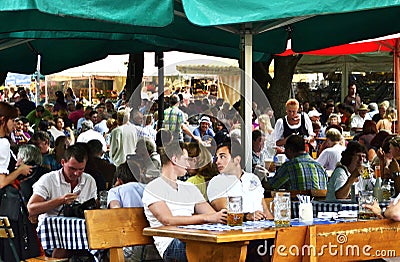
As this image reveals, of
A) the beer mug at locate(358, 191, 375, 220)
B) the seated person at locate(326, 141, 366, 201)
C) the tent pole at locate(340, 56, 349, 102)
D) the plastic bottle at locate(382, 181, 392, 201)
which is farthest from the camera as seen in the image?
the tent pole at locate(340, 56, 349, 102)

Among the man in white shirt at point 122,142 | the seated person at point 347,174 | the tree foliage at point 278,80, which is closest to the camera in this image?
the seated person at point 347,174

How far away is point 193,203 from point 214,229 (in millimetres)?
987

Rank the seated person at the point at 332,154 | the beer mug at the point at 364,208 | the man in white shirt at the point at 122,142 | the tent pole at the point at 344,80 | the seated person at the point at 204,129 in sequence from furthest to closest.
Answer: the tent pole at the point at 344,80
the seated person at the point at 204,129
the man in white shirt at the point at 122,142
the seated person at the point at 332,154
the beer mug at the point at 364,208

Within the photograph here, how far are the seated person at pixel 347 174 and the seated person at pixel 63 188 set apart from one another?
214cm

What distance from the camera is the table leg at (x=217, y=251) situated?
17.9 feet

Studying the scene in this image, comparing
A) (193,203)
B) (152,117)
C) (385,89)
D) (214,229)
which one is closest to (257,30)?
(193,203)

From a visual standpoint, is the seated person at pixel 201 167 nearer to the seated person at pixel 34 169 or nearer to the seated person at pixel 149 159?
the seated person at pixel 149 159

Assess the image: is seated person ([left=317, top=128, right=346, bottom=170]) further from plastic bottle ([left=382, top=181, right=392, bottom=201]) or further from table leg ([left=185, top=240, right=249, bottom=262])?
table leg ([left=185, top=240, right=249, bottom=262])

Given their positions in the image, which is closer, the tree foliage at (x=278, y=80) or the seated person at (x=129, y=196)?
the seated person at (x=129, y=196)

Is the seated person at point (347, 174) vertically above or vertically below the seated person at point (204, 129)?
below

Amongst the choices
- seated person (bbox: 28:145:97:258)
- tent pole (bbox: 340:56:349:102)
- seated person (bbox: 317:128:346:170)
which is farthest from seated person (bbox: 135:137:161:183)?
tent pole (bbox: 340:56:349:102)

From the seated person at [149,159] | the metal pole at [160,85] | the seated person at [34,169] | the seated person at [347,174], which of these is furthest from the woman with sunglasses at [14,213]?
the metal pole at [160,85]

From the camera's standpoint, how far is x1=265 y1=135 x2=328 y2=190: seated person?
8.83m

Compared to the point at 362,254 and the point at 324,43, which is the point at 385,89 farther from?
the point at 362,254
